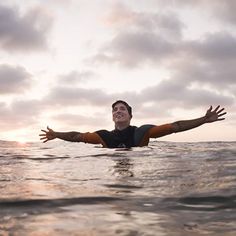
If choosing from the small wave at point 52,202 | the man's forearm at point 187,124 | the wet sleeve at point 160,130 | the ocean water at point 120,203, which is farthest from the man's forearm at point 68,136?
the small wave at point 52,202

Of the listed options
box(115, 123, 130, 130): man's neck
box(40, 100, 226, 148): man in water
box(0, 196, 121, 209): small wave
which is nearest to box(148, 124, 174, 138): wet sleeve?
box(40, 100, 226, 148): man in water

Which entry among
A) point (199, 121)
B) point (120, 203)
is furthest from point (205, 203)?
point (199, 121)

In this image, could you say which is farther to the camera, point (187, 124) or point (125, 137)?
point (125, 137)

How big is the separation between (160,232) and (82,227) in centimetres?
59

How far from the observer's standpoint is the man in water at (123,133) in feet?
31.5

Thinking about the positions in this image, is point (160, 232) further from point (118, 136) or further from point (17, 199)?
point (118, 136)

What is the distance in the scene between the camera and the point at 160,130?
384 inches

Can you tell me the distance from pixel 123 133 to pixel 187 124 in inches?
68.5

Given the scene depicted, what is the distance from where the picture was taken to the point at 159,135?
32.6ft

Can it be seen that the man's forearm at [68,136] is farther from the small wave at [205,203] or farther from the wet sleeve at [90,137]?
the small wave at [205,203]

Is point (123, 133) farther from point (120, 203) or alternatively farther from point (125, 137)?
point (120, 203)

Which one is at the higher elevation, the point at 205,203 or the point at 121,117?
the point at 121,117

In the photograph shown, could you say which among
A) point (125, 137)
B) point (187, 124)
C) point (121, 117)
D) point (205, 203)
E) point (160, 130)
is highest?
point (121, 117)

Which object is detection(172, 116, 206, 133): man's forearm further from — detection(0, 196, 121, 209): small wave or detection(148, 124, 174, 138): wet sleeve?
detection(0, 196, 121, 209): small wave
